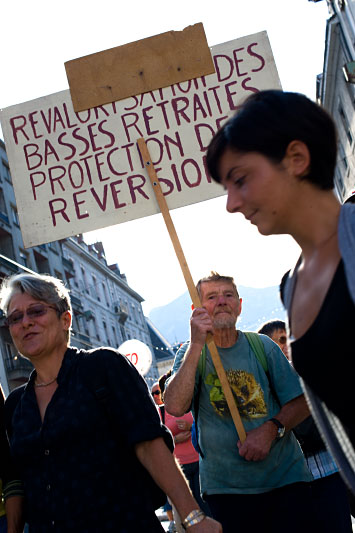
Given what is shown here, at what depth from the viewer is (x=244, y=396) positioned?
3.40m

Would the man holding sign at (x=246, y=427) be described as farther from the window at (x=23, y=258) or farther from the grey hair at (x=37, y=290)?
the window at (x=23, y=258)

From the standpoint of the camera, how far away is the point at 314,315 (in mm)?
1568

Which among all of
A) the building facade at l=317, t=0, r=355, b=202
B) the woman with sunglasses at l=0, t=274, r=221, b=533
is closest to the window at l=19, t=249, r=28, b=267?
the building facade at l=317, t=0, r=355, b=202

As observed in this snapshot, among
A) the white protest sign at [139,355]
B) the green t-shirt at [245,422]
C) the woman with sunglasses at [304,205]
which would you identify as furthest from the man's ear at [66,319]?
the white protest sign at [139,355]

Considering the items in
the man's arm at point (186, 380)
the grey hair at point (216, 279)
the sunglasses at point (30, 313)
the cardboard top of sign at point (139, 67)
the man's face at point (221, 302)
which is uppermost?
the cardboard top of sign at point (139, 67)

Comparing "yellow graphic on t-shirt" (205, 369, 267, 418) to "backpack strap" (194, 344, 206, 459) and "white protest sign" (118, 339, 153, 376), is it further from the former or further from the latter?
"white protest sign" (118, 339, 153, 376)

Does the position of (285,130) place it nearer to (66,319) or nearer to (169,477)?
(169,477)

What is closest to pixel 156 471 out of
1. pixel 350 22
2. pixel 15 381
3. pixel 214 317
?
pixel 214 317

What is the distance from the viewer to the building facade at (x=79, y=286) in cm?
3103

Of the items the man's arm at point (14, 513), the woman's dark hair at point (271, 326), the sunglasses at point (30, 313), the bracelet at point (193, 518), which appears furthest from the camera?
the woman's dark hair at point (271, 326)

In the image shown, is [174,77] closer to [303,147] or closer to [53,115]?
[53,115]

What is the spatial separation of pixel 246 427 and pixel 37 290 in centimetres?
120

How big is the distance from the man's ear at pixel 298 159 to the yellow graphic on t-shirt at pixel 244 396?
1923 mm

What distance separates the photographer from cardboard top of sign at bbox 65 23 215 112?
4309 mm
